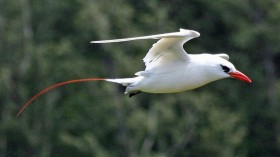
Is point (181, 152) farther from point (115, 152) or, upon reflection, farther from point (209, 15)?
point (209, 15)

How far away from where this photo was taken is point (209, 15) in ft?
135

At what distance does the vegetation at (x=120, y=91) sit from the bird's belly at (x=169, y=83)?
53.1ft

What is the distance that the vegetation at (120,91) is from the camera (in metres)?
33.4

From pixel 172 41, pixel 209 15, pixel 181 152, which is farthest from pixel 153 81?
pixel 209 15

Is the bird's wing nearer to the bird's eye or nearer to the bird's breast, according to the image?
the bird's breast

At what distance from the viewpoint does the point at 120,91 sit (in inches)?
1329

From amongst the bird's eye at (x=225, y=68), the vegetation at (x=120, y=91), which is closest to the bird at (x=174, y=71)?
the bird's eye at (x=225, y=68)

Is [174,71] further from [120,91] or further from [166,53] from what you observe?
[120,91]

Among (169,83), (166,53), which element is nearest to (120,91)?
(166,53)

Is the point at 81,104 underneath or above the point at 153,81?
underneath

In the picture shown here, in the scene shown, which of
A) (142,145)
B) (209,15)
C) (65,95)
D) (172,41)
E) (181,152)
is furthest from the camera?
(209,15)

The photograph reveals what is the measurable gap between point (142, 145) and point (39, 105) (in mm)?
3101

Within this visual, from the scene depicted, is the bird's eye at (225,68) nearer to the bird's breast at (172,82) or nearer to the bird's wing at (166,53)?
the bird's breast at (172,82)

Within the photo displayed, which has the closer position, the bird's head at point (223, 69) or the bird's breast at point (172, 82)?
the bird's breast at point (172, 82)
